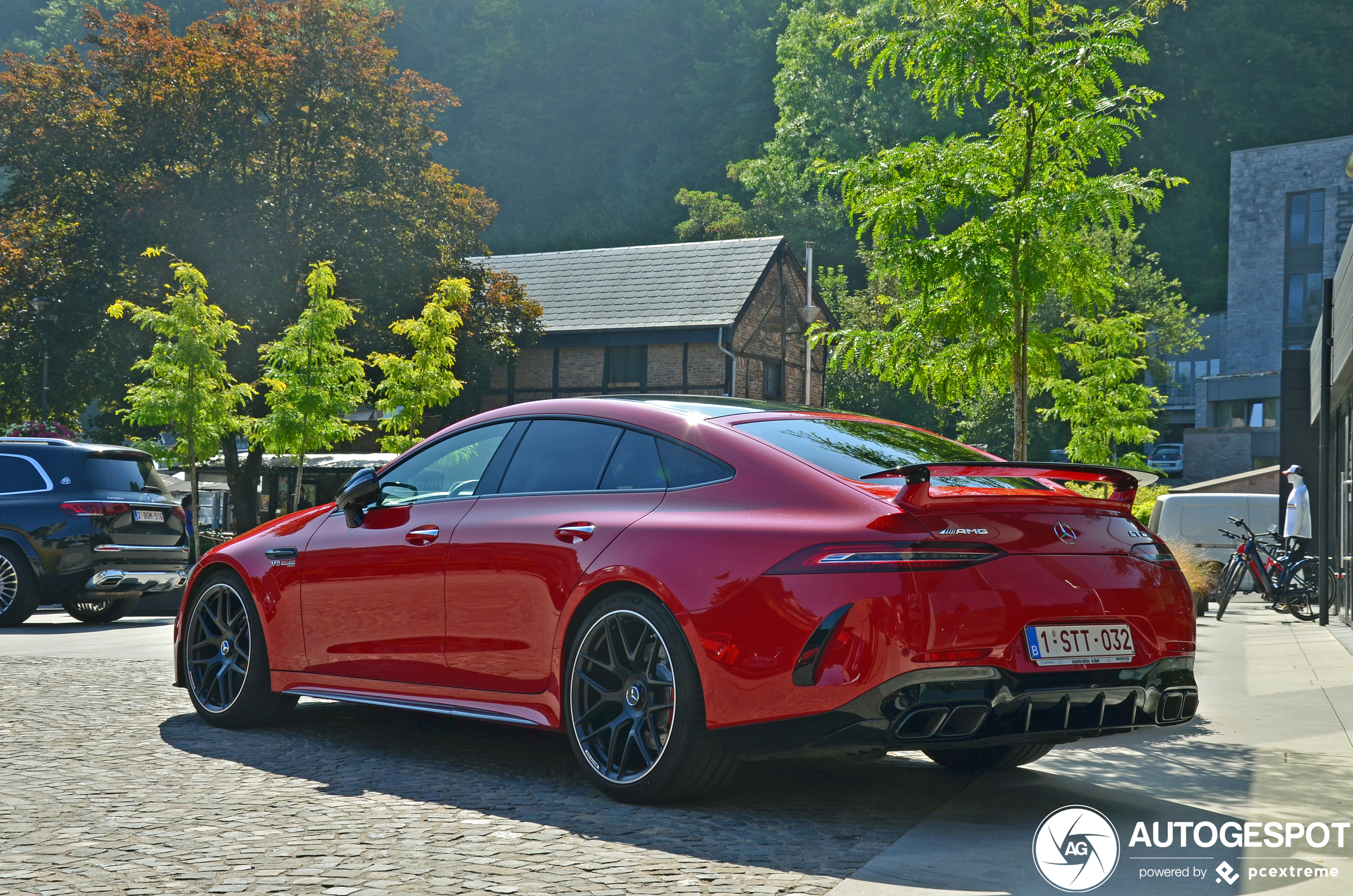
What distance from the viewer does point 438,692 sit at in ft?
17.2

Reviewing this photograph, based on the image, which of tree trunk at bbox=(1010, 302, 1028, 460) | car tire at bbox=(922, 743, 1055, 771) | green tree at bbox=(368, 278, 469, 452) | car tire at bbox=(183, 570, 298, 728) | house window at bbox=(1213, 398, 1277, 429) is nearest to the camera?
car tire at bbox=(922, 743, 1055, 771)

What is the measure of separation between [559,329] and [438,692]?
3597 cm

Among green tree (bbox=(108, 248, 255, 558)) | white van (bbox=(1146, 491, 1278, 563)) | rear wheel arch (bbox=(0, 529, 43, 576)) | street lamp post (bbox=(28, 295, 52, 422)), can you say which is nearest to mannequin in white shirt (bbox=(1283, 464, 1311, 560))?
white van (bbox=(1146, 491, 1278, 563))

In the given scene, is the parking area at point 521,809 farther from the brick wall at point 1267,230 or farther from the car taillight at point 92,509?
the brick wall at point 1267,230

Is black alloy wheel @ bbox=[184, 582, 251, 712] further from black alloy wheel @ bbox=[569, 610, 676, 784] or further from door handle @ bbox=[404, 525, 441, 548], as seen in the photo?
black alloy wheel @ bbox=[569, 610, 676, 784]

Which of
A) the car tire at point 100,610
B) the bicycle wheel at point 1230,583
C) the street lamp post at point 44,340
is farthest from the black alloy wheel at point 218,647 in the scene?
the street lamp post at point 44,340

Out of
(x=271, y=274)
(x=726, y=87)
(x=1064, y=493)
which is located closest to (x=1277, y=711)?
(x=1064, y=493)

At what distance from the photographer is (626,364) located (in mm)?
40125

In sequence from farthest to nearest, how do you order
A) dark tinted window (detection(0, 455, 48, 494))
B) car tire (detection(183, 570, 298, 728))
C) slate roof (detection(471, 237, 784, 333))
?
slate roof (detection(471, 237, 784, 333)) → dark tinted window (detection(0, 455, 48, 494)) → car tire (detection(183, 570, 298, 728))

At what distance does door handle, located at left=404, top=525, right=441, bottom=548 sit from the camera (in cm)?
537

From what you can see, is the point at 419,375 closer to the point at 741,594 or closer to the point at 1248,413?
the point at 741,594

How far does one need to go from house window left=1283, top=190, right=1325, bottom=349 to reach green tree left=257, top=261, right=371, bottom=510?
45.7 meters

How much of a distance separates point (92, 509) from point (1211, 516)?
17.2 metres

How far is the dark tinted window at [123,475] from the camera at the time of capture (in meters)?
12.3
